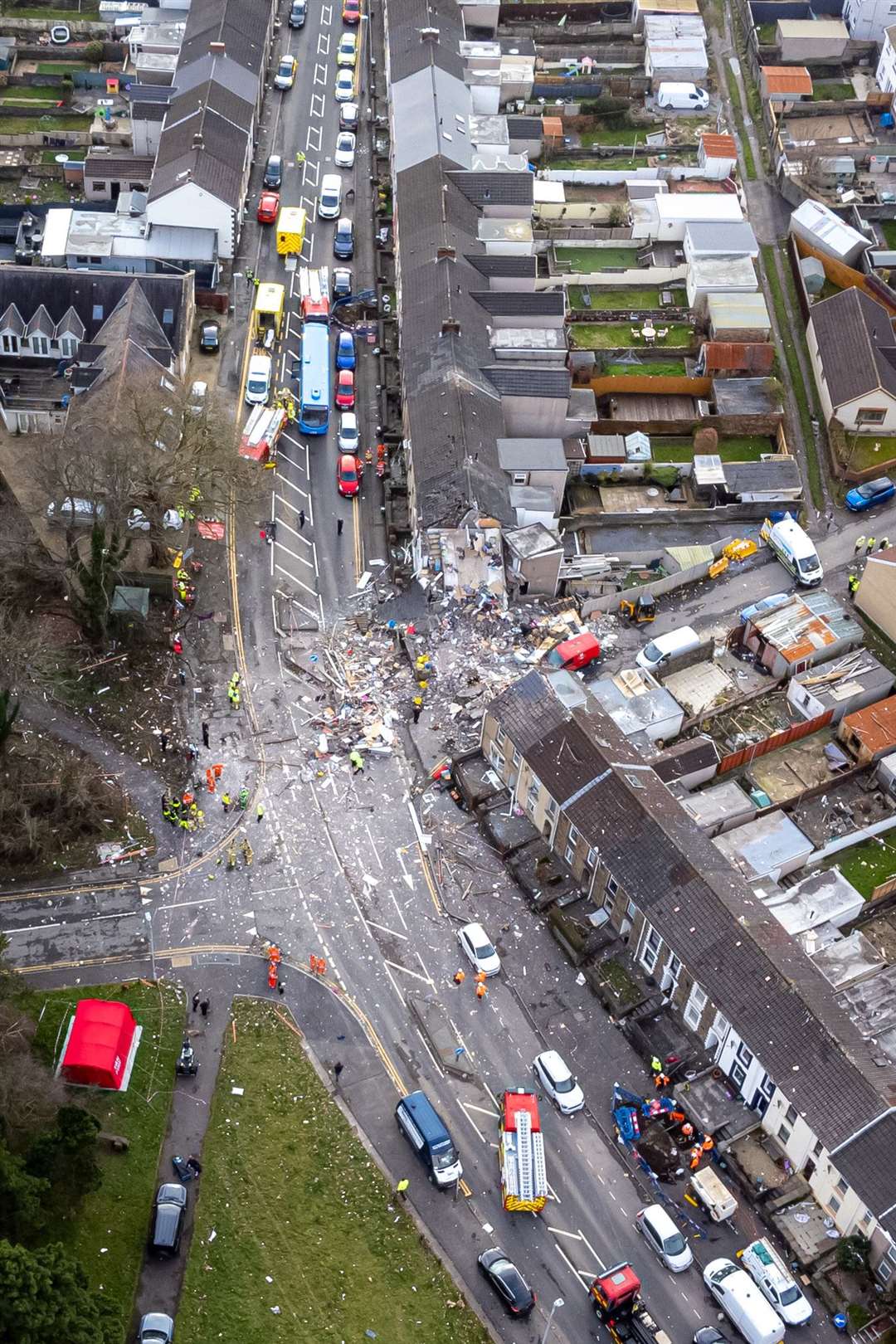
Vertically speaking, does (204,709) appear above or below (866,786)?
above

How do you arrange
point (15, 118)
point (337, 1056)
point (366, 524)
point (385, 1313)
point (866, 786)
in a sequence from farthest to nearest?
point (15, 118) → point (366, 524) → point (866, 786) → point (337, 1056) → point (385, 1313)

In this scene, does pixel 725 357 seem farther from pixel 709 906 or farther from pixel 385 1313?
pixel 385 1313

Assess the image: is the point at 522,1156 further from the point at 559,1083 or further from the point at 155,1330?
the point at 155,1330

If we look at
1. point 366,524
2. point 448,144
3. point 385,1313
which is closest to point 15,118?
point 448,144

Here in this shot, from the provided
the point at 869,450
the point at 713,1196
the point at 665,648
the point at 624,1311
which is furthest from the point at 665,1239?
the point at 869,450

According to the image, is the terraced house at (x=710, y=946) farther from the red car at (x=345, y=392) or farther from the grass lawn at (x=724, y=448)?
the red car at (x=345, y=392)

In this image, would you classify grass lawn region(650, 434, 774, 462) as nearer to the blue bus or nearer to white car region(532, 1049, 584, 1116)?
the blue bus

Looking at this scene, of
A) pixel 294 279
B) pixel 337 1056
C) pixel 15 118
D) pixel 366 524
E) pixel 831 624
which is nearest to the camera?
pixel 337 1056

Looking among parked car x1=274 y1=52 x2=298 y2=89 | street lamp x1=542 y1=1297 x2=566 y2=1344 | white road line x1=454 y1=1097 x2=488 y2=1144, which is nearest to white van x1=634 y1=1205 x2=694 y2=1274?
street lamp x1=542 y1=1297 x2=566 y2=1344
